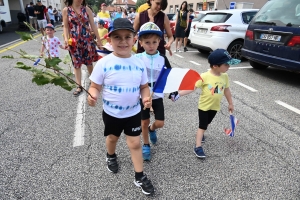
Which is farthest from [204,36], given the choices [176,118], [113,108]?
[113,108]

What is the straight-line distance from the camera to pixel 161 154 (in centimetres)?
264

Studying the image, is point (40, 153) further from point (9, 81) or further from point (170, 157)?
point (9, 81)

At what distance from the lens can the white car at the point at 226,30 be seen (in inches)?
271

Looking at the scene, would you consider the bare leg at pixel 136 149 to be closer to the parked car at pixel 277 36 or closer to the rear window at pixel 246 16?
the parked car at pixel 277 36

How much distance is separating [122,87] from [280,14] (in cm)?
483

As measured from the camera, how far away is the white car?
688cm

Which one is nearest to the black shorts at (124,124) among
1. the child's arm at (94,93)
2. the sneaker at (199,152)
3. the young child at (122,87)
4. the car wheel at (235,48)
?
the young child at (122,87)

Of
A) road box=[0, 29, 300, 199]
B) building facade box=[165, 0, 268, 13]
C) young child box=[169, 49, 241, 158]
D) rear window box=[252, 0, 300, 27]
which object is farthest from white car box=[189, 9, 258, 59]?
building facade box=[165, 0, 268, 13]

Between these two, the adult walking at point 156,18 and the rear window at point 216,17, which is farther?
the rear window at point 216,17

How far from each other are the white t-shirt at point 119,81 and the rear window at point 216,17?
6.03 metres

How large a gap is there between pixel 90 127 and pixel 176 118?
51.2 inches

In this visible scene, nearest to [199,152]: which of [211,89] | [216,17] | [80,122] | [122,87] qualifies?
[211,89]

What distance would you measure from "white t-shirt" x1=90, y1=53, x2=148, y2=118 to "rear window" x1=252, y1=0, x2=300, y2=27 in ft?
14.2

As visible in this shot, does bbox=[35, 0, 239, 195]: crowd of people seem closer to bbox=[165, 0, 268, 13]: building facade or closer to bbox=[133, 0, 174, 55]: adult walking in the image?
bbox=[133, 0, 174, 55]: adult walking
